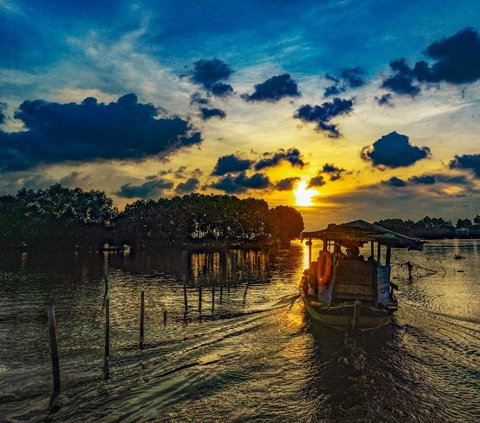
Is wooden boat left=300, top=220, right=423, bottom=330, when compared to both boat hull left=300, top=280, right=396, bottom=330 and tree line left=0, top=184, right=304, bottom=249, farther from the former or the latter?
tree line left=0, top=184, right=304, bottom=249

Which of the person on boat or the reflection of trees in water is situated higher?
the person on boat

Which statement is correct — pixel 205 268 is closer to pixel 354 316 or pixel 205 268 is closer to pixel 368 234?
pixel 368 234

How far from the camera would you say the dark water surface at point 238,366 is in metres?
14.4

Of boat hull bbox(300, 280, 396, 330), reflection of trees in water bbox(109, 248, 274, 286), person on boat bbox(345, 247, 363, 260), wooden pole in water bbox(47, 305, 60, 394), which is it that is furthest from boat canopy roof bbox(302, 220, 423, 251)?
wooden pole in water bbox(47, 305, 60, 394)

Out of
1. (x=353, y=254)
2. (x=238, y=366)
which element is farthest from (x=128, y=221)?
(x=238, y=366)

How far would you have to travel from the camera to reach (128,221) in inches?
5743

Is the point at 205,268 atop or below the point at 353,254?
below

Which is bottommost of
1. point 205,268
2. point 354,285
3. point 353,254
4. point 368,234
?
point 205,268

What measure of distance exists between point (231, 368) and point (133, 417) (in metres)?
5.86

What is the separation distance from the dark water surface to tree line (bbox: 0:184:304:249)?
95.8 meters

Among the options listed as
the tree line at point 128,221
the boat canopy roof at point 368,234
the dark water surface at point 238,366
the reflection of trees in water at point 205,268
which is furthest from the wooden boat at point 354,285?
the tree line at point 128,221

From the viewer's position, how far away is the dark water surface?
14.4 meters

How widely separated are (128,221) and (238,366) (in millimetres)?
133239

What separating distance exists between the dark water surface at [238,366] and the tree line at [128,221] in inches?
3772
